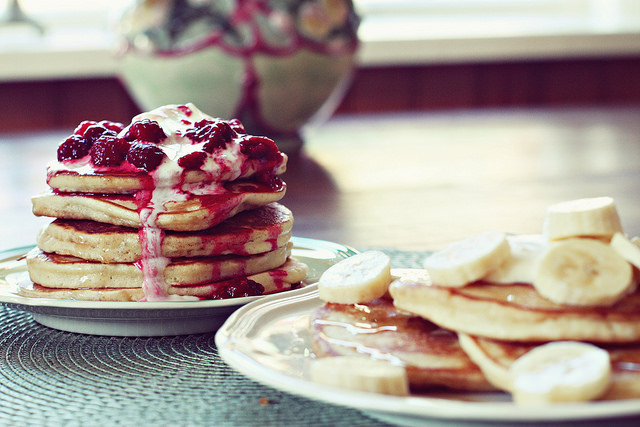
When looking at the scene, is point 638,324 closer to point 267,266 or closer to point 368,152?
point 267,266

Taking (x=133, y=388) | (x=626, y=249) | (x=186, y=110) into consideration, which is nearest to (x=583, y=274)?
(x=626, y=249)

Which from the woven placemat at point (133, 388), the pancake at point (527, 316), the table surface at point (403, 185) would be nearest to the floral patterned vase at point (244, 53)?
the table surface at point (403, 185)

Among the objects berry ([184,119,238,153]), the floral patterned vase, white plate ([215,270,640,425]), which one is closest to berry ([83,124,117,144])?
berry ([184,119,238,153])

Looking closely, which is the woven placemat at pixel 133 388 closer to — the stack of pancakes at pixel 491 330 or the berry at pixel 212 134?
the stack of pancakes at pixel 491 330

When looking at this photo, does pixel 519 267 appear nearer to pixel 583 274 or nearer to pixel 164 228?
pixel 583 274

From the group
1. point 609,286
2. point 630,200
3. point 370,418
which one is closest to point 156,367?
point 370,418

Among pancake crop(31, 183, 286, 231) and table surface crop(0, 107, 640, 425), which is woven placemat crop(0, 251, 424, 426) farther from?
pancake crop(31, 183, 286, 231)
